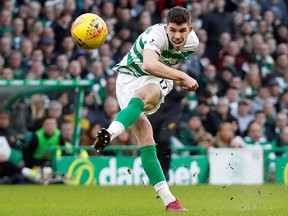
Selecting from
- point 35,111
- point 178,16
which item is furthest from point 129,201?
point 35,111

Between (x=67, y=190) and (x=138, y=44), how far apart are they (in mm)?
4435

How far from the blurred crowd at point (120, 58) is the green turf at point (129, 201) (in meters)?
1.62

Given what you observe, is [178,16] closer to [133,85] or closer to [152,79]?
[152,79]

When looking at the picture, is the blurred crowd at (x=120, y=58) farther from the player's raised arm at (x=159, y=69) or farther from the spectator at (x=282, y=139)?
the player's raised arm at (x=159, y=69)

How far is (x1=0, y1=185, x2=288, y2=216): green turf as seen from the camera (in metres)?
8.59

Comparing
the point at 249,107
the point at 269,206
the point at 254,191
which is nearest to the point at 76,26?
the point at 269,206

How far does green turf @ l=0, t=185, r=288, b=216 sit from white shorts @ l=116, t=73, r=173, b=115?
41.4 inches

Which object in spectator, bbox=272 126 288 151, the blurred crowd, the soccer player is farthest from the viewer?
spectator, bbox=272 126 288 151

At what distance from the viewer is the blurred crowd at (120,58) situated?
15.1m

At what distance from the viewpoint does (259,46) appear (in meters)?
18.9

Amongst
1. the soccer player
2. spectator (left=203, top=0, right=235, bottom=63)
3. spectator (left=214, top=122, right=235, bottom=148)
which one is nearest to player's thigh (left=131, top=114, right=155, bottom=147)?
the soccer player

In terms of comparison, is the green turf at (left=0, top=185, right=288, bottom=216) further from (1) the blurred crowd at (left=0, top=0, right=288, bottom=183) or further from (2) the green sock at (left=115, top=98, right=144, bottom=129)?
(1) the blurred crowd at (left=0, top=0, right=288, bottom=183)

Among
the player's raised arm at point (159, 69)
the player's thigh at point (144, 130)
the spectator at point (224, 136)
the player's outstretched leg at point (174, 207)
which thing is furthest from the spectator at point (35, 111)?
the player's raised arm at point (159, 69)

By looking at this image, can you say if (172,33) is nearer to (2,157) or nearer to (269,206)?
(269,206)
